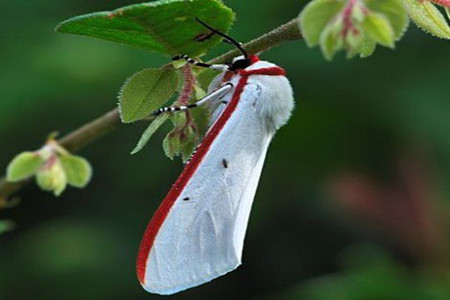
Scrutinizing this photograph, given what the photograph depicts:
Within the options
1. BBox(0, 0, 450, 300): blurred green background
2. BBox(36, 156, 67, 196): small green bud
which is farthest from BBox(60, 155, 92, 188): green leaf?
BBox(0, 0, 450, 300): blurred green background

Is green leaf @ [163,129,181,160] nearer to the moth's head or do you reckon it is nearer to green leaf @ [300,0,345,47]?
the moth's head

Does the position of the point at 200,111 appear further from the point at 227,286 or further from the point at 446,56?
the point at 446,56

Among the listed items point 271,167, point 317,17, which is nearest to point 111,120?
point 317,17

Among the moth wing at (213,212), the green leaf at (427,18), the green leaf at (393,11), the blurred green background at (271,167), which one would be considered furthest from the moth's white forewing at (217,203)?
the blurred green background at (271,167)

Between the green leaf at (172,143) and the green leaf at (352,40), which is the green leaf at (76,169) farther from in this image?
the green leaf at (352,40)

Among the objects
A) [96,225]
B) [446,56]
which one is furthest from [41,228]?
[446,56]

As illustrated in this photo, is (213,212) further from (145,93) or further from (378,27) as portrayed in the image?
(378,27)
